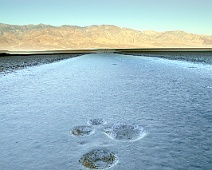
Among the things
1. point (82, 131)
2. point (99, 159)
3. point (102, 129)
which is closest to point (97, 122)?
point (102, 129)

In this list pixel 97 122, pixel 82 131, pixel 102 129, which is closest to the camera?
pixel 82 131

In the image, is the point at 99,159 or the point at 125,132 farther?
the point at 125,132

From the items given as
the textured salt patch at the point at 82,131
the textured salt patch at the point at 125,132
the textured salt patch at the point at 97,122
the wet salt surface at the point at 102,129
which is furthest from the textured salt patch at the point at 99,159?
the textured salt patch at the point at 97,122

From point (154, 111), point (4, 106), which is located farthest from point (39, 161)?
point (4, 106)

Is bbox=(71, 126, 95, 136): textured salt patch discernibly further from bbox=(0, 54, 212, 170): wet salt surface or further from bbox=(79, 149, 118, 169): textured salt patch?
bbox=(79, 149, 118, 169): textured salt patch

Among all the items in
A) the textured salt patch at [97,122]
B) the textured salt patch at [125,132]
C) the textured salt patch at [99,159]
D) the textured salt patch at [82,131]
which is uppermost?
the textured salt patch at [99,159]

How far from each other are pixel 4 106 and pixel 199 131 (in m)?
8.86

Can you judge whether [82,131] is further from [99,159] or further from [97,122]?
[99,159]

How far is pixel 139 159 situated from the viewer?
263 inches

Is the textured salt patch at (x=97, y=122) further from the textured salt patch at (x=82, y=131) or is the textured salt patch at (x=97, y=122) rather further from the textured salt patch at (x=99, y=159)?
the textured salt patch at (x=99, y=159)

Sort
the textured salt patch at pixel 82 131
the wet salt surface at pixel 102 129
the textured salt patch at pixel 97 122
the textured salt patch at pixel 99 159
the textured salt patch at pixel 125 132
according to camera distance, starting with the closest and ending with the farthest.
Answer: the textured salt patch at pixel 99 159, the wet salt surface at pixel 102 129, the textured salt patch at pixel 125 132, the textured salt patch at pixel 82 131, the textured salt patch at pixel 97 122

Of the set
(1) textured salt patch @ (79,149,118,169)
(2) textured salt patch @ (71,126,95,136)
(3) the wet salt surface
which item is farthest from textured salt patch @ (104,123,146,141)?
(1) textured salt patch @ (79,149,118,169)

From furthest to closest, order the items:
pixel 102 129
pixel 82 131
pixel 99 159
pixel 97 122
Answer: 1. pixel 97 122
2. pixel 102 129
3. pixel 82 131
4. pixel 99 159

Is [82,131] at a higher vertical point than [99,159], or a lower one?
lower
